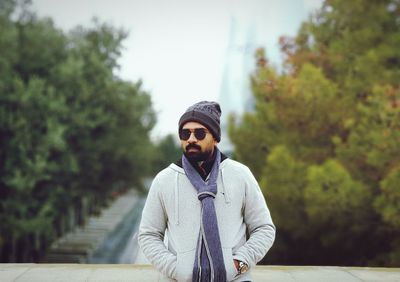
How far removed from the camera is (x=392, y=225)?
8367 millimetres

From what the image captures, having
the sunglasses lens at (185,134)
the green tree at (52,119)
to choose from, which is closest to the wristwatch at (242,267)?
the sunglasses lens at (185,134)

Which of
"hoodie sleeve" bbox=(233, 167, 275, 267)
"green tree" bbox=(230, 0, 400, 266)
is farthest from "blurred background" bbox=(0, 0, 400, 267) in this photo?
"hoodie sleeve" bbox=(233, 167, 275, 267)

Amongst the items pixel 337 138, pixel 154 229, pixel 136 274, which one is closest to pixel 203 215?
pixel 154 229

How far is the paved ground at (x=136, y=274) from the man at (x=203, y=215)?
2.22 meters

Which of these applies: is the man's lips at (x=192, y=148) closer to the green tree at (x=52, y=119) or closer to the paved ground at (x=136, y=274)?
the paved ground at (x=136, y=274)

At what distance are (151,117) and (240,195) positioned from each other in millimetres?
21614

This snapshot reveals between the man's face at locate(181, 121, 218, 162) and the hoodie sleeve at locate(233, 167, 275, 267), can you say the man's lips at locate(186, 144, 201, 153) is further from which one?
the hoodie sleeve at locate(233, 167, 275, 267)

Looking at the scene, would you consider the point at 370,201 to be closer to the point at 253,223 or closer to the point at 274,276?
the point at 274,276

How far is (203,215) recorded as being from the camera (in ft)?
7.44

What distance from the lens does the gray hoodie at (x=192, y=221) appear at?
2320 millimetres

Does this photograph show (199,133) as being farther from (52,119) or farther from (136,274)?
(52,119)

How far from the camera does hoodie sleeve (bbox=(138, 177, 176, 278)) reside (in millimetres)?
2362

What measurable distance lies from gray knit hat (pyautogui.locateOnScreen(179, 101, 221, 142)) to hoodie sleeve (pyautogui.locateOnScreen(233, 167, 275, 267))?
0.25 metres

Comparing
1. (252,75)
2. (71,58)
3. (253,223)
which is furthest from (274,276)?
(71,58)
